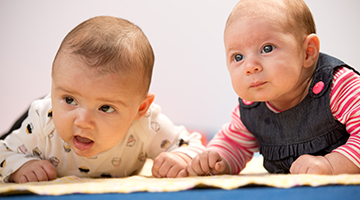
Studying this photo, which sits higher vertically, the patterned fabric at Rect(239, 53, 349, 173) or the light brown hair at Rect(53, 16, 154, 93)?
the light brown hair at Rect(53, 16, 154, 93)

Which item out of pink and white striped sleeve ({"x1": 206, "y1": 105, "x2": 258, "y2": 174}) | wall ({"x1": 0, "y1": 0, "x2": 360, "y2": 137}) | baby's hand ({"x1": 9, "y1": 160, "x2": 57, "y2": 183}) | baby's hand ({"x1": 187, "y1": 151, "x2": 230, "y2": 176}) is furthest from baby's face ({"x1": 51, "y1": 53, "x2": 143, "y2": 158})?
wall ({"x1": 0, "y1": 0, "x2": 360, "y2": 137})

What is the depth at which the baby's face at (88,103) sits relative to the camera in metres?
0.95

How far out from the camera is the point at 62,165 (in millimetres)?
1187

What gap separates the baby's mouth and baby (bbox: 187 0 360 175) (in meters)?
0.29

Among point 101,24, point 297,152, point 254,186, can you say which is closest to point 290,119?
point 297,152

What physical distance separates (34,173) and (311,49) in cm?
84

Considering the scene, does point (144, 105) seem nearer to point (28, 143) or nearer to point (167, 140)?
point (167, 140)

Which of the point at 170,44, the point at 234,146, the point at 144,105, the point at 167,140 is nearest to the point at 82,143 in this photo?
the point at 144,105

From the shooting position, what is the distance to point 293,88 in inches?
39.7

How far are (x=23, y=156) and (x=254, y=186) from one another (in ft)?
2.56

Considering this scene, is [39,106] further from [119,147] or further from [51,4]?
[51,4]

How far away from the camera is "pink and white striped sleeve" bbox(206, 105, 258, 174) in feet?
3.82

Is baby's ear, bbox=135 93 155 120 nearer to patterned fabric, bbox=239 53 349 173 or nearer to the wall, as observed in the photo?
patterned fabric, bbox=239 53 349 173

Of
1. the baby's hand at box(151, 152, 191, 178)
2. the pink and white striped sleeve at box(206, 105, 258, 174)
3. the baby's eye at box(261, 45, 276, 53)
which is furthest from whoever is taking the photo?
the pink and white striped sleeve at box(206, 105, 258, 174)
